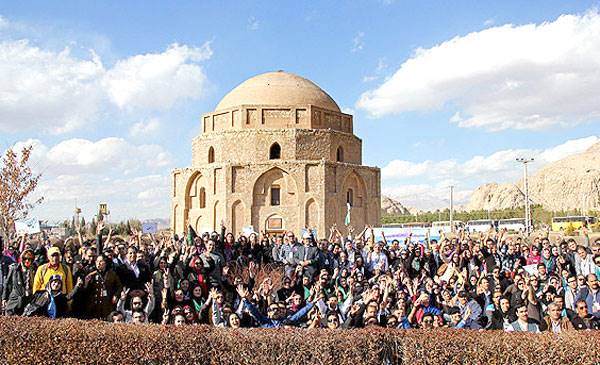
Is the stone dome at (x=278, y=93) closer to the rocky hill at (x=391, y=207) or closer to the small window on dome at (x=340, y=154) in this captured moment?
the small window on dome at (x=340, y=154)

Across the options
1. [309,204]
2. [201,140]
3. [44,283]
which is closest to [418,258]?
[44,283]

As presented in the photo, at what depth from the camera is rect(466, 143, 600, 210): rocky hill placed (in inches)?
4966

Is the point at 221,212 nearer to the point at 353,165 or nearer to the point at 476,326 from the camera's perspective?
the point at 353,165

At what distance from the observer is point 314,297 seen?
26.7 feet

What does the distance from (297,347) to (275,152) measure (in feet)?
96.3

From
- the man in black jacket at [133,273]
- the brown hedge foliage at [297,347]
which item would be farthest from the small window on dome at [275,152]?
the brown hedge foliage at [297,347]

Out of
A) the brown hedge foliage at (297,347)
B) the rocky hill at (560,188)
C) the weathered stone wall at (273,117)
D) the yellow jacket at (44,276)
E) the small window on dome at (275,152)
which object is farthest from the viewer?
the rocky hill at (560,188)

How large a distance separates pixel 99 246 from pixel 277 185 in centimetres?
2355

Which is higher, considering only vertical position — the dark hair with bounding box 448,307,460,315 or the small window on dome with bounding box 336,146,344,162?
the small window on dome with bounding box 336,146,344,162

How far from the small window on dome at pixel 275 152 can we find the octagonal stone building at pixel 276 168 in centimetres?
6

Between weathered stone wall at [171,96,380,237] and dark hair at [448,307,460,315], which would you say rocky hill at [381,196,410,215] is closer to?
weathered stone wall at [171,96,380,237]

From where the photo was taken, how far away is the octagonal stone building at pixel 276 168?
33.1 m

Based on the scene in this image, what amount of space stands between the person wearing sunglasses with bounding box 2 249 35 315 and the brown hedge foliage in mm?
1179

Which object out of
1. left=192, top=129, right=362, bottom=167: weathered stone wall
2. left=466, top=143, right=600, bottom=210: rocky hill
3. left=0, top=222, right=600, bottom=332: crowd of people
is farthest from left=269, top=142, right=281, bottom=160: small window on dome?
left=466, top=143, right=600, bottom=210: rocky hill
